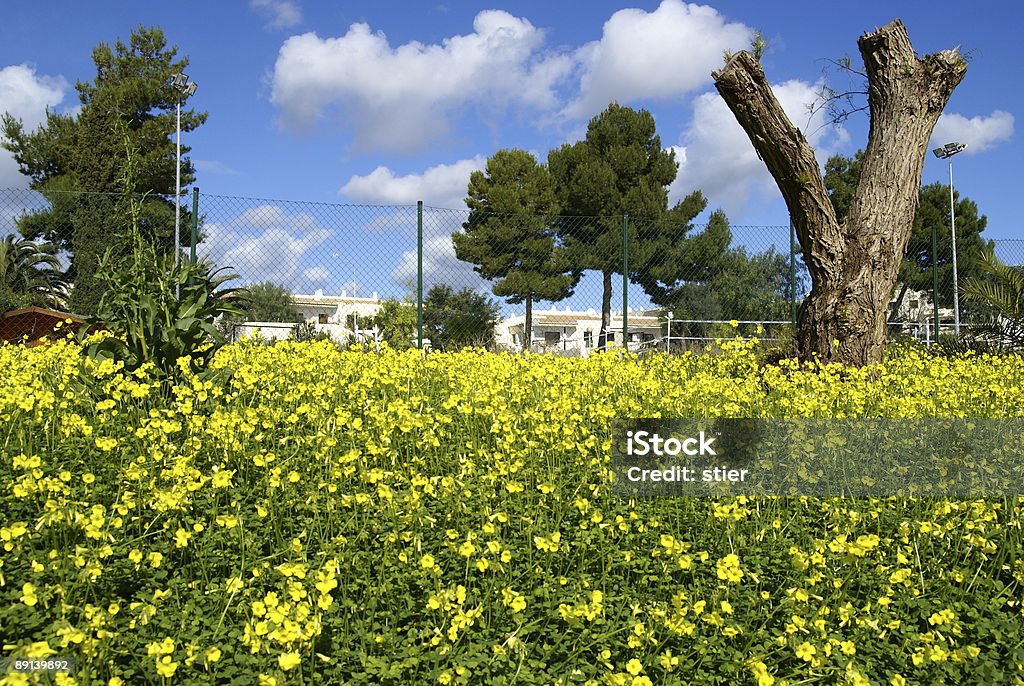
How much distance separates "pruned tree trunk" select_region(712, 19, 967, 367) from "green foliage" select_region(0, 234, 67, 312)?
1317cm

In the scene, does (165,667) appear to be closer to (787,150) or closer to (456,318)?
(787,150)

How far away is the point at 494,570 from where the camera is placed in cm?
284

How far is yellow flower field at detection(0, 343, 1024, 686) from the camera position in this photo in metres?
2.35

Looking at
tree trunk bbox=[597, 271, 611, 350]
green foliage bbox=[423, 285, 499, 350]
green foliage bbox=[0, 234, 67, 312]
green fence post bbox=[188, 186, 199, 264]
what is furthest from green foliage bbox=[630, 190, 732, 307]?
green foliage bbox=[0, 234, 67, 312]

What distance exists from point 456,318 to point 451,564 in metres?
8.33

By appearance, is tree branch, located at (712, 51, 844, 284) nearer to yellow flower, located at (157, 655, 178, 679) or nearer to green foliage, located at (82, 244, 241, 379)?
green foliage, located at (82, 244, 241, 379)

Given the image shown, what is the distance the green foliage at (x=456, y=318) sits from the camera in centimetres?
1091

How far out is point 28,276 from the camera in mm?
16141

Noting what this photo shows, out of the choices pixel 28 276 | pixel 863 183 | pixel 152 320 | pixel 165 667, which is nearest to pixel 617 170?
pixel 28 276

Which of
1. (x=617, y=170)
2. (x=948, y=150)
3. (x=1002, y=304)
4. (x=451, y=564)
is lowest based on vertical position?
(x=451, y=564)

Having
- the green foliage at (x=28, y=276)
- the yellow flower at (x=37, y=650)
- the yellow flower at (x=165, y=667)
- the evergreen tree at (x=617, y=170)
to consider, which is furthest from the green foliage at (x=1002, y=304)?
the evergreen tree at (x=617, y=170)

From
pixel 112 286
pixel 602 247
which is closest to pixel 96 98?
pixel 602 247

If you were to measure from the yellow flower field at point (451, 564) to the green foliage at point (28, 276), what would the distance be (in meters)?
12.1

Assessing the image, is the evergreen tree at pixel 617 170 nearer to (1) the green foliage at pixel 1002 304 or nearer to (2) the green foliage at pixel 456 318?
(2) the green foliage at pixel 456 318
